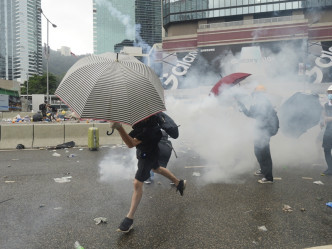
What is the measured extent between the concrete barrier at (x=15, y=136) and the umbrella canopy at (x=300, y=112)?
8.25 metres

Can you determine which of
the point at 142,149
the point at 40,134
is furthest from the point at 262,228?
the point at 40,134

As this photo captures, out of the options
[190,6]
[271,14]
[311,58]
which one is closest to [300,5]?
[271,14]

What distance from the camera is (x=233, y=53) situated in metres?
43.5

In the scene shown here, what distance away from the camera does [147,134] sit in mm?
3291

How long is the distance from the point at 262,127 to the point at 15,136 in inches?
320

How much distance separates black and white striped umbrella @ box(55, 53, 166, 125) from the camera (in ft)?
8.41

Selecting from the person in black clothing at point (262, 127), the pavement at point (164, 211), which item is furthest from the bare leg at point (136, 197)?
the person in black clothing at point (262, 127)

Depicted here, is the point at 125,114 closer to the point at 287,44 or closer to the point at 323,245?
the point at 323,245

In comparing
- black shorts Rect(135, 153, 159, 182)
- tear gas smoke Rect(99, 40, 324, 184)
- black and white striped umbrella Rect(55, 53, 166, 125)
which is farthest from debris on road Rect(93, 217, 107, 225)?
tear gas smoke Rect(99, 40, 324, 184)

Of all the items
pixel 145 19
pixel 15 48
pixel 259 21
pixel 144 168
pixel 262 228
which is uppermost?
pixel 15 48

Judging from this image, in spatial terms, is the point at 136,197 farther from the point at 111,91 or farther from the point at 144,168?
the point at 111,91

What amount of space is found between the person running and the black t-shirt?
2.44 m

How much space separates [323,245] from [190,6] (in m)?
56.6

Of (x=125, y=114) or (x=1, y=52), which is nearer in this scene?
(x=125, y=114)
